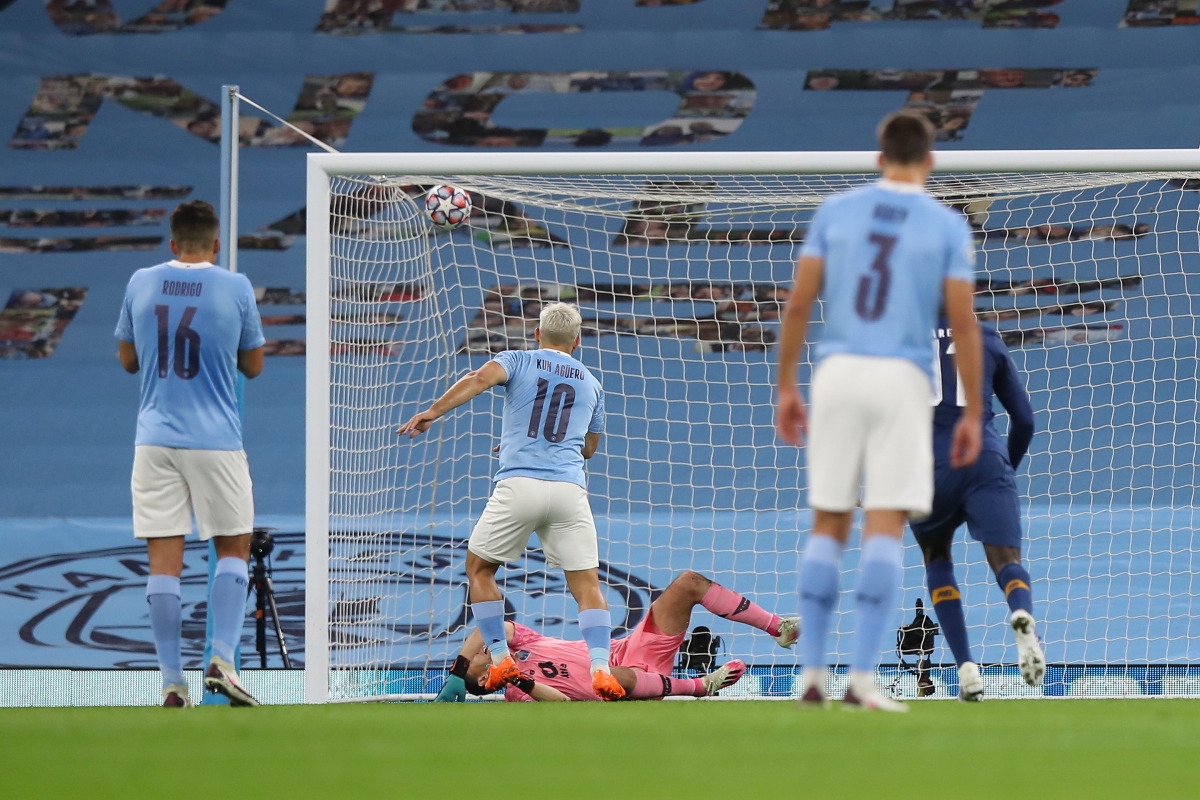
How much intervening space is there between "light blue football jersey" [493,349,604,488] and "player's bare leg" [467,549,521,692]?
16.8 inches

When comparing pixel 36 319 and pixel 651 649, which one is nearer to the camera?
pixel 651 649

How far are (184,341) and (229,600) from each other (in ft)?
3.03

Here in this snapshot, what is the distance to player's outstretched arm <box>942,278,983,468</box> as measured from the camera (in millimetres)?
3623

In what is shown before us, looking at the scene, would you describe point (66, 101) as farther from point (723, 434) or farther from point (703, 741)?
point (703, 741)

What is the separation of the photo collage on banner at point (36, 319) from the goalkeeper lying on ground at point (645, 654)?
6882 mm

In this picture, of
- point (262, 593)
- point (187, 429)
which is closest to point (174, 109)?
point (262, 593)

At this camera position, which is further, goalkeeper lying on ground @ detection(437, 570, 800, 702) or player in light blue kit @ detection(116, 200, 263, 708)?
goalkeeper lying on ground @ detection(437, 570, 800, 702)

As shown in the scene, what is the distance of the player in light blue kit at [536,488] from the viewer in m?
6.09

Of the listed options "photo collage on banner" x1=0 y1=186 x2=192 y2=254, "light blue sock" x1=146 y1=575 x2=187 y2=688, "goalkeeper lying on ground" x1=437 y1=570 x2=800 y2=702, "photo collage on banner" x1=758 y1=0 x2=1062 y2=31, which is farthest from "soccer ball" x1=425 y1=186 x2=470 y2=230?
"photo collage on banner" x1=758 y1=0 x2=1062 y2=31

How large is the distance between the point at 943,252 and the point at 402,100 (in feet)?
31.7

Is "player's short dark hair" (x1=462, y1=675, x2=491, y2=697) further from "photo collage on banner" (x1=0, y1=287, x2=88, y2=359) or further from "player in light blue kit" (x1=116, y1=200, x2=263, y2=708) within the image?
"photo collage on banner" (x1=0, y1=287, x2=88, y2=359)

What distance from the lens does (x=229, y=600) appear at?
4977mm

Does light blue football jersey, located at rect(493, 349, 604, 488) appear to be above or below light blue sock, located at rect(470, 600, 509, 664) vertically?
above

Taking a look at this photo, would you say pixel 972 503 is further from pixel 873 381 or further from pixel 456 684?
pixel 456 684
